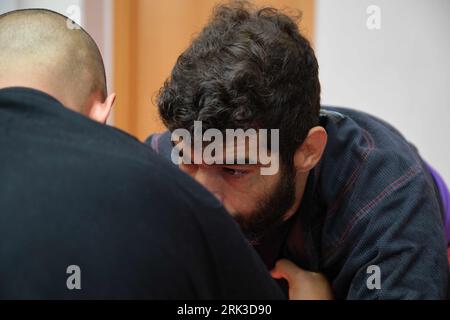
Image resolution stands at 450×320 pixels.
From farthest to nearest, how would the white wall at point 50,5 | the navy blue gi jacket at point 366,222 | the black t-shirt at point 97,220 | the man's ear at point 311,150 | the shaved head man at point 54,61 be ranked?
the white wall at point 50,5, the man's ear at point 311,150, the navy blue gi jacket at point 366,222, the shaved head man at point 54,61, the black t-shirt at point 97,220

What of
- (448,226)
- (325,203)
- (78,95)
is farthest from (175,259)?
(448,226)

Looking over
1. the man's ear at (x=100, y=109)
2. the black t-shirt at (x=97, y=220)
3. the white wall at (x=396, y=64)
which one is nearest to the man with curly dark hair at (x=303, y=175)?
the man's ear at (x=100, y=109)

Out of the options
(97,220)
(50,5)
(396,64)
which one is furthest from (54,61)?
(396,64)

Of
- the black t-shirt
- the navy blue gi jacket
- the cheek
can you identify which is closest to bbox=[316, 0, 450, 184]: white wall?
the navy blue gi jacket

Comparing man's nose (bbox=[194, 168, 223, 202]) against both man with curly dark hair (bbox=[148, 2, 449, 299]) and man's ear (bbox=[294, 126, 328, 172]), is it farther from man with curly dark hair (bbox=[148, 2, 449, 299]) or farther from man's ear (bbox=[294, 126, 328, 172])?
man's ear (bbox=[294, 126, 328, 172])

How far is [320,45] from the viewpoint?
5.92ft

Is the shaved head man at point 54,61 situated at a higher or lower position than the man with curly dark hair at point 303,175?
higher

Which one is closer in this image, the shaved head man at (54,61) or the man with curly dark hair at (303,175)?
the shaved head man at (54,61)

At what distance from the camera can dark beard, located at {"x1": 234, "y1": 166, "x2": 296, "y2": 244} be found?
1063 mm

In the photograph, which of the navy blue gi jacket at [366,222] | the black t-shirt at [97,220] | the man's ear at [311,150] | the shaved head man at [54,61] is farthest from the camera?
the man's ear at [311,150]

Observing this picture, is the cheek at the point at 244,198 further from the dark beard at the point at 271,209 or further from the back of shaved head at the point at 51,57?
the back of shaved head at the point at 51,57

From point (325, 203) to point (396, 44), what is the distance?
0.82 m

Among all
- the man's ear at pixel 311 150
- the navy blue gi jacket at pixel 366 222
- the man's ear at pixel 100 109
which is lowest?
the navy blue gi jacket at pixel 366 222

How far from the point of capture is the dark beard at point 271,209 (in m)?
1.06
